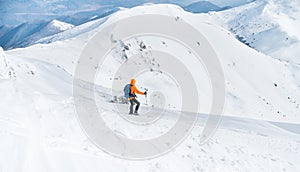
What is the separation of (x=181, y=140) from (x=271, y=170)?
10.9ft

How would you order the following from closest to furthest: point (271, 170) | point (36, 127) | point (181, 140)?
point (36, 127) < point (271, 170) < point (181, 140)

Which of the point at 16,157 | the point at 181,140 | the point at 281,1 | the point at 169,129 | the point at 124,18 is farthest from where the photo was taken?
the point at 281,1

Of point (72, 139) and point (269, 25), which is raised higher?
point (269, 25)

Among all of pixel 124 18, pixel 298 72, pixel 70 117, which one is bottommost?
pixel 298 72

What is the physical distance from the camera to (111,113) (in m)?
12.7

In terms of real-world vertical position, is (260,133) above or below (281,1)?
below

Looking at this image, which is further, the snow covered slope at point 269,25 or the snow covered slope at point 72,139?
the snow covered slope at point 269,25

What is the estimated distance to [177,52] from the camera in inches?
1318

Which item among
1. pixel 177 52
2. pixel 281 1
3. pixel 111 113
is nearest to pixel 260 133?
pixel 111 113

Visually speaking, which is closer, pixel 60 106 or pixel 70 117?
pixel 70 117

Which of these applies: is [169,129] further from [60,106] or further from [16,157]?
[16,157]

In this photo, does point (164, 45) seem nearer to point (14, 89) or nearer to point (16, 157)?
point (14, 89)

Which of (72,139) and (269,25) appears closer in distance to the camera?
(72,139)

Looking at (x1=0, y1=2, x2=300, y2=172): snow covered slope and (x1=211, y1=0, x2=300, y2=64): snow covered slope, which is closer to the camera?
(x1=0, y1=2, x2=300, y2=172): snow covered slope
